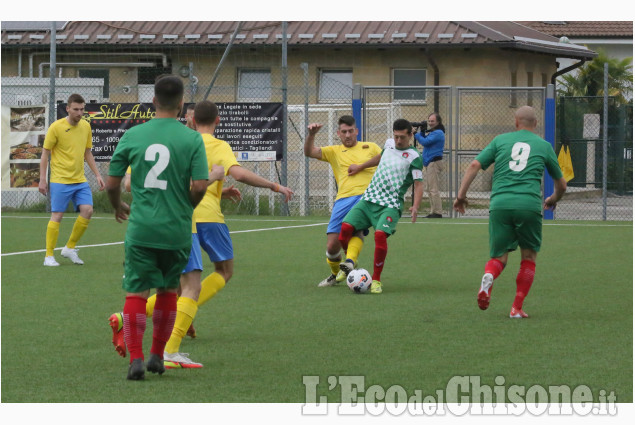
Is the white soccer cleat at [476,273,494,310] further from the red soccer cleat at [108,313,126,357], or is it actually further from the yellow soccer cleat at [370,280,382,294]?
the red soccer cleat at [108,313,126,357]

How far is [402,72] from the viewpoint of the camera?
1208 inches

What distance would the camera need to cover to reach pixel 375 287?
37.8 ft

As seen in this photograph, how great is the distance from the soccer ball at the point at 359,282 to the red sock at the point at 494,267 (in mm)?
2002

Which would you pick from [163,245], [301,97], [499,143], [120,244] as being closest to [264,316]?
[499,143]

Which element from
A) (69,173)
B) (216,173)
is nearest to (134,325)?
(216,173)

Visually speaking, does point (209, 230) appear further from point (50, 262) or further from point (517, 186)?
point (50, 262)

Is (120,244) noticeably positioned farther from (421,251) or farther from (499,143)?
(499,143)

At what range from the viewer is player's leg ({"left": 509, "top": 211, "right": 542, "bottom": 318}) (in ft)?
31.3

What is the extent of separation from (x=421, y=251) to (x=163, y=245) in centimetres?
933

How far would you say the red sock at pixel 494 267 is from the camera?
31.3 ft

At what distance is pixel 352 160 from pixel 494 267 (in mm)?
3015

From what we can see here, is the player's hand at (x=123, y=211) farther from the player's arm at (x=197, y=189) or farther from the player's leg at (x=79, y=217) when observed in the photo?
the player's leg at (x=79, y=217)

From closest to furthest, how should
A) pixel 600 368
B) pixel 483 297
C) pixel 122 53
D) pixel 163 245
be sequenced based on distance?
pixel 163 245
pixel 600 368
pixel 483 297
pixel 122 53

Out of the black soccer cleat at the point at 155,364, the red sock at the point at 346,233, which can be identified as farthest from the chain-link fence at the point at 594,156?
the black soccer cleat at the point at 155,364
